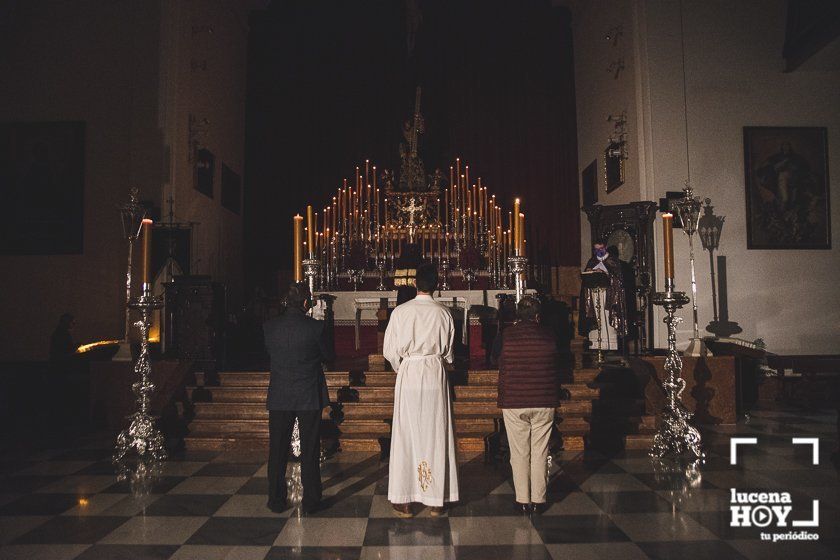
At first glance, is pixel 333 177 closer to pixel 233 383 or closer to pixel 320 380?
pixel 233 383

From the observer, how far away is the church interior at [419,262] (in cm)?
401

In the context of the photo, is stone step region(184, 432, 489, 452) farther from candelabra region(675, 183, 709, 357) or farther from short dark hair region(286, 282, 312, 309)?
candelabra region(675, 183, 709, 357)

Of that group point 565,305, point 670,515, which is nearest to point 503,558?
point 670,515

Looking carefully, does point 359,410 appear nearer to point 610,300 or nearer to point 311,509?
point 311,509

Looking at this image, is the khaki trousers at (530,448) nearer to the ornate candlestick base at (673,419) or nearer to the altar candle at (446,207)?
the ornate candlestick base at (673,419)

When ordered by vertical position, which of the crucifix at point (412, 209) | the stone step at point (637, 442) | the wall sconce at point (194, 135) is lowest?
the stone step at point (637, 442)

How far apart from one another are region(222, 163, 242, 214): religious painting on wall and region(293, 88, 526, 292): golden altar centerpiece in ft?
5.96

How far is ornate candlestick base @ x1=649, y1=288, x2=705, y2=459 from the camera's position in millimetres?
5152

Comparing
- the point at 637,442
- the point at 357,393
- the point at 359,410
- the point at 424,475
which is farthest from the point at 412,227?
the point at 424,475

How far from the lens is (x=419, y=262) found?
9.72m

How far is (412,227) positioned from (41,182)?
6.57 metres

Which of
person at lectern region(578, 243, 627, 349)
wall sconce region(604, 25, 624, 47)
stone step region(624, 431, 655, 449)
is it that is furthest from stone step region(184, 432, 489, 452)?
wall sconce region(604, 25, 624, 47)

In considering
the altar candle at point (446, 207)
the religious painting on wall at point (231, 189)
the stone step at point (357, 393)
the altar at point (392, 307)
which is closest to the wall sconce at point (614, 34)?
the altar candle at point (446, 207)

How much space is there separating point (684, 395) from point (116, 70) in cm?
1037
